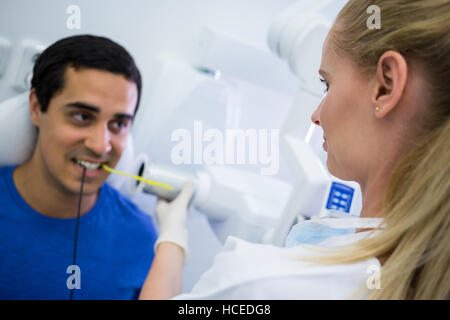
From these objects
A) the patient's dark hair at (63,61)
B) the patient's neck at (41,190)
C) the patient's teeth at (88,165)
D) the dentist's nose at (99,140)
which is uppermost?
the patient's dark hair at (63,61)

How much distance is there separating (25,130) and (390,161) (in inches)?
38.8

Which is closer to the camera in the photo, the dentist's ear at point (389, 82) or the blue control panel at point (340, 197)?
the dentist's ear at point (389, 82)

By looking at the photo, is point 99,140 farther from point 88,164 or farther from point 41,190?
point 41,190

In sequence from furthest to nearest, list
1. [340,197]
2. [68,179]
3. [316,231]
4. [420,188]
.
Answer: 1. [68,179]
2. [340,197]
3. [316,231]
4. [420,188]

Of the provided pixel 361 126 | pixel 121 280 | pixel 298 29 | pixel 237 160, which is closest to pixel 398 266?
pixel 361 126

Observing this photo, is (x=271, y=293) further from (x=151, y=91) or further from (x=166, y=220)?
(x=151, y=91)

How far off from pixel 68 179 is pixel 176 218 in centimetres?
34

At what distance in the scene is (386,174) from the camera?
66 centimetres

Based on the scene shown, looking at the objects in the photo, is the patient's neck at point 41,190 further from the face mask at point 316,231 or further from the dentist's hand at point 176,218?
the face mask at point 316,231

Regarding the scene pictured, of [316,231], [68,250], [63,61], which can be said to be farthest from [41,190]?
[316,231]

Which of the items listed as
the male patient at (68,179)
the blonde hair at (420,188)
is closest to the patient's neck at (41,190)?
the male patient at (68,179)

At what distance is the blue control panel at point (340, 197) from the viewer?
3.66ft

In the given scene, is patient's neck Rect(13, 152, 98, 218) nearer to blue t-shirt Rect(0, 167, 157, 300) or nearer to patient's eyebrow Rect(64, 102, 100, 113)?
blue t-shirt Rect(0, 167, 157, 300)

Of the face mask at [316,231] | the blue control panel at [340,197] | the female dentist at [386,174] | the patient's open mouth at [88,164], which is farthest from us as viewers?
the patient's open mouth at [88,164]
